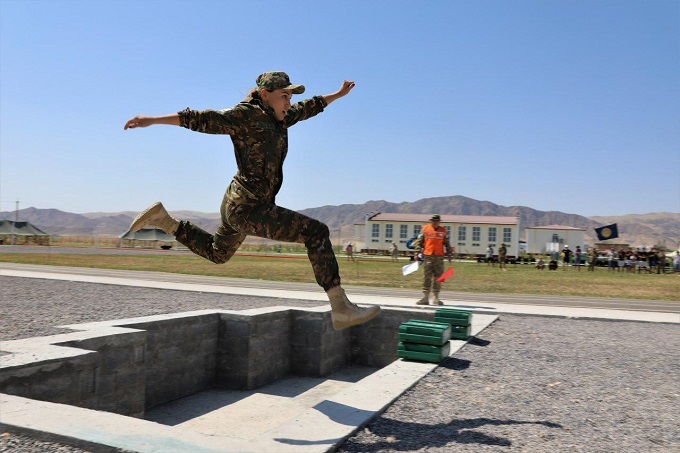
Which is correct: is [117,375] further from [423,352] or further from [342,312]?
[423,352]

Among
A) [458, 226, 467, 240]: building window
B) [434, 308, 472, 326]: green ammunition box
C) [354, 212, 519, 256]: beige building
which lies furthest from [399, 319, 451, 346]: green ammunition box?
[458, 226, 467, 240]: building window

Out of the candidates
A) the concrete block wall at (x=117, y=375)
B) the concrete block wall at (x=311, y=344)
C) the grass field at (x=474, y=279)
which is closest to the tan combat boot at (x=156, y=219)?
the concrete block wall at (x=117, y=375)

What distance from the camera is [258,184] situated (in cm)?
455

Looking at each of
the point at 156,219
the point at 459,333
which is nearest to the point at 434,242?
the point at 459,333

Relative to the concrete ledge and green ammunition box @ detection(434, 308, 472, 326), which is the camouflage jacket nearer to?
the concrete ledge

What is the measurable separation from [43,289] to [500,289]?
561 inches

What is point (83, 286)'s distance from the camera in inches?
626

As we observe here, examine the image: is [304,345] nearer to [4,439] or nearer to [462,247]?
[4,439]

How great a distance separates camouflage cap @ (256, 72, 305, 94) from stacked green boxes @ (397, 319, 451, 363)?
11.6 feet

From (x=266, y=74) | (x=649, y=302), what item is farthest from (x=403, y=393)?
(x=649, y=302)

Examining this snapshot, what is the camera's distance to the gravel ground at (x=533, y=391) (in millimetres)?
4238

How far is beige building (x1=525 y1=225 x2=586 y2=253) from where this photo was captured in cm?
6347

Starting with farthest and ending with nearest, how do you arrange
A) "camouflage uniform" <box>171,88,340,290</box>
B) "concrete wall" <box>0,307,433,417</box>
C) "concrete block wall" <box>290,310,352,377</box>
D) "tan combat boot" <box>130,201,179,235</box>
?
"concrete block wall" <box>290,310,352,377</box> → "concrete wall" <box>0,307,433,417</box> → "tan combat boot" <box>130,201,179,235</box> → "camouflage uniform" <box>171,88,340,290</box>

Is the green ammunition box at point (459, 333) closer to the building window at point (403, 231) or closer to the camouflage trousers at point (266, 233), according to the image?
the camouflage trousers at point (266, 233)
